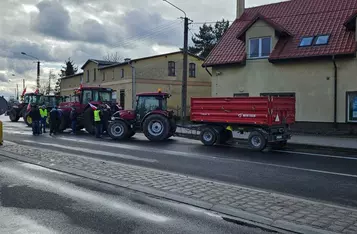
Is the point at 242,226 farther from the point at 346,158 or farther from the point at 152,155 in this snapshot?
the point at 346,158

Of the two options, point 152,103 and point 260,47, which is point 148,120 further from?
point 260,47

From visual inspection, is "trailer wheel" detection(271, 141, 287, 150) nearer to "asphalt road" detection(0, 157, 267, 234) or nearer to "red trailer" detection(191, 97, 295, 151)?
"red trailer" detection(191, 97, 295, 151)

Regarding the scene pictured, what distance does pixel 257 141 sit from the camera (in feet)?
47.2

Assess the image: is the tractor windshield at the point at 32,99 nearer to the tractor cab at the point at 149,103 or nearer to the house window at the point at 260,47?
the tractor cab at the point at 149,103

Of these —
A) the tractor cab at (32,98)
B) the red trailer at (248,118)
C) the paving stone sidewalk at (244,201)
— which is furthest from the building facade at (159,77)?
the paving stone sidewalk at (244,201)

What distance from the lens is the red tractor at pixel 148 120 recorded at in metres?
17.7

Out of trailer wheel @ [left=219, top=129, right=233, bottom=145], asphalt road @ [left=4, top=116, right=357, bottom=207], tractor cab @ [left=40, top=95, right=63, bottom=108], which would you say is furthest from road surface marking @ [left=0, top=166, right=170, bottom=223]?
tractor cab @ [left=40, top=95, right=63, bottom=108]

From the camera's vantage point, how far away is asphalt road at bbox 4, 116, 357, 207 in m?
7.71

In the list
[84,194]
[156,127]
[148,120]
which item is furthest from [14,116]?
[84,194]

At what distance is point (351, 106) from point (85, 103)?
578 inches

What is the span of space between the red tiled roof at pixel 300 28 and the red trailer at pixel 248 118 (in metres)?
7.45

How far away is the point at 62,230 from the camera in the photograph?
509 cm

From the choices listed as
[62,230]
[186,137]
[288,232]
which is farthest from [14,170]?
[186,137]

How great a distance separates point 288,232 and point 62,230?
301 centimetres
